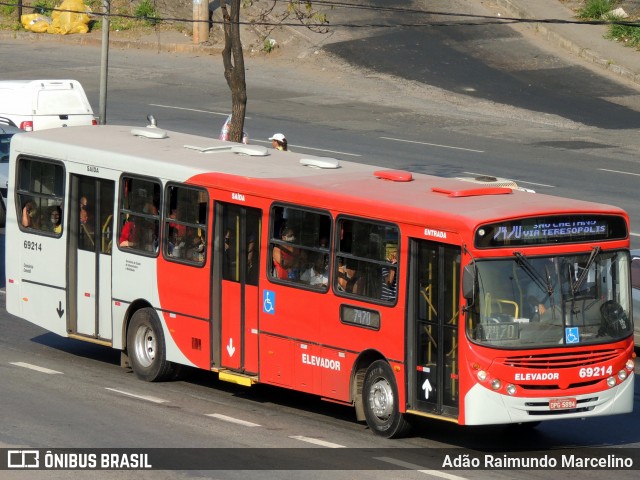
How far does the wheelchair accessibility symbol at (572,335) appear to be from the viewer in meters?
12.9

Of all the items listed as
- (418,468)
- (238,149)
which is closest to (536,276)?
(418,468)

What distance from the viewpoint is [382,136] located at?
118 ft

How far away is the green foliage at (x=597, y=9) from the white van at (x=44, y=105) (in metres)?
20.0

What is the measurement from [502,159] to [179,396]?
18.8 m

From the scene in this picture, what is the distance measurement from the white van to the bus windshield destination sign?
20826 millimetres

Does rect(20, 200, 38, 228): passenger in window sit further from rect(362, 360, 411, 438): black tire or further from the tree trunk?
the tree trunk

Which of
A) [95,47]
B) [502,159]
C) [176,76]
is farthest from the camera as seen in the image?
[95,47]

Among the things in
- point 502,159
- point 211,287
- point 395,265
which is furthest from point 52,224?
point 502,159

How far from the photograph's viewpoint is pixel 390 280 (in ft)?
44.2

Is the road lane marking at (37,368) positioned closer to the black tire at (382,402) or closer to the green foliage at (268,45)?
the black tire at (382,402)

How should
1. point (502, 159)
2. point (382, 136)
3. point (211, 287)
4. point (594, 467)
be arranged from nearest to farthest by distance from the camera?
point (594, 467) < point (211, 287) < point (502, 159) < point (382, 136)

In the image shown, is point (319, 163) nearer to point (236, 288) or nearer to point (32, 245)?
point (236, 288)

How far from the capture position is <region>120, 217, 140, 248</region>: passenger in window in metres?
16.4

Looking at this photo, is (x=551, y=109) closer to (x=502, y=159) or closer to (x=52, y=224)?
(x=502, y=159)
